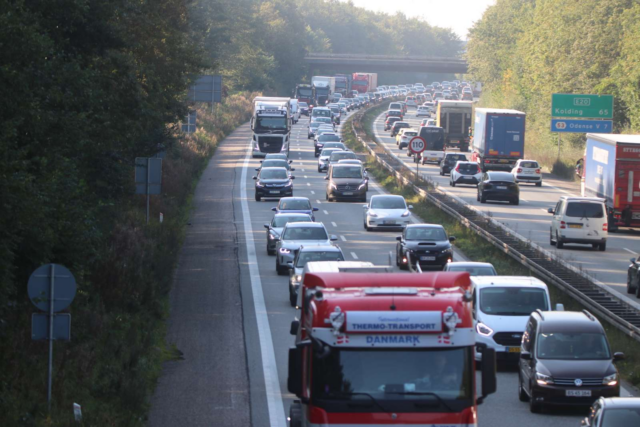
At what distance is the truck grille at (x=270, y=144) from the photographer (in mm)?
63719

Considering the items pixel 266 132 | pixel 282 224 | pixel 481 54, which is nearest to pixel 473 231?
pixel 282 224

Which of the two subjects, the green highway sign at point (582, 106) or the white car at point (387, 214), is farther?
the green highway sign at point (582, 106)

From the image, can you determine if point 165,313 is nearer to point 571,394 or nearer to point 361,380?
point 571,394

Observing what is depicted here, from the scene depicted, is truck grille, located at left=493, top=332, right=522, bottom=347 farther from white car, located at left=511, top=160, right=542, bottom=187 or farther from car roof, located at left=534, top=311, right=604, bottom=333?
white car, located at left=511, top=160, right=542, bottom=187

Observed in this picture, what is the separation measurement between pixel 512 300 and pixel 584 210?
52.0ft

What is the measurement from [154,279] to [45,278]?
988 centimetres

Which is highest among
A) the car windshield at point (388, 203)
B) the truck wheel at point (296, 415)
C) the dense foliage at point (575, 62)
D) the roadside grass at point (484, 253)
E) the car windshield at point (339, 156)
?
the dense foliage at point (575, 62)

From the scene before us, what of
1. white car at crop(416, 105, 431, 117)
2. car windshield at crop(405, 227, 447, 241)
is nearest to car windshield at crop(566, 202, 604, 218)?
car windshield at crop(405, 227, 447, 241)

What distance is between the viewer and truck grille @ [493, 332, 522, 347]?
693 inches

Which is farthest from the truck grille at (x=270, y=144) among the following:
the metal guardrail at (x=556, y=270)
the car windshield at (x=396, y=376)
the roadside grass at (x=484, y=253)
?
the car windshield at (x=396, y=376)

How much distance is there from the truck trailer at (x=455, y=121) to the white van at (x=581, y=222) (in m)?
42.0

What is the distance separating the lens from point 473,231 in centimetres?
3412

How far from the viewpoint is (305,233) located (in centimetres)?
2892

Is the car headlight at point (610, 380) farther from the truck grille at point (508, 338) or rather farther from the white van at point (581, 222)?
the white van at point (581, 222)
